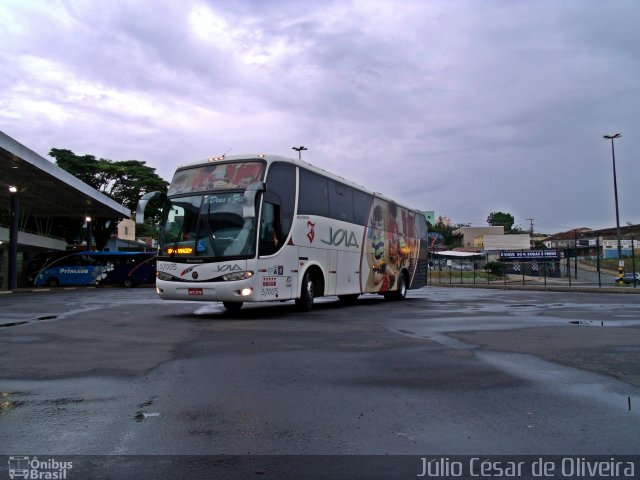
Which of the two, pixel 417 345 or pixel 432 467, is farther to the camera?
pixel 417 345

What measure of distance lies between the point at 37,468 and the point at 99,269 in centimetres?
3756

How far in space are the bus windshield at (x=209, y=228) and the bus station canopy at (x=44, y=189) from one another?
13244 mm

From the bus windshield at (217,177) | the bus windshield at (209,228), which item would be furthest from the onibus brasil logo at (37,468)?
the bus windshield at (217,177)

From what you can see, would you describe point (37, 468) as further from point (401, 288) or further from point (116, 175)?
point (116, 175)

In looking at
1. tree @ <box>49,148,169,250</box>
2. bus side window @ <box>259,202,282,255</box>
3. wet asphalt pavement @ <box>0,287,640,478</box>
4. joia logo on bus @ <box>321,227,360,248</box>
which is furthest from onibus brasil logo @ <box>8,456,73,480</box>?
tree @ <box>49,148,169,250</box>

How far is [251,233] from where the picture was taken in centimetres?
1157

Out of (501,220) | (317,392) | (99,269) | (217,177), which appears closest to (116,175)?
(99,269)

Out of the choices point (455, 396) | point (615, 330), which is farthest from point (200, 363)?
point (615, 330)

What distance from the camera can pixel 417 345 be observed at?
7.81 metres

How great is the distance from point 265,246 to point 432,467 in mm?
8792

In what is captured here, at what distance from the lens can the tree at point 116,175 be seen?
4362 centimetres

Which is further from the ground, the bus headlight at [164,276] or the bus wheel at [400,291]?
the bus headlight at [164,276]

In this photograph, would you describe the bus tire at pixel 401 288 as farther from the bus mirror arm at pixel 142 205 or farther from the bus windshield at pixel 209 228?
the bus mirror arm at pixel 142 205

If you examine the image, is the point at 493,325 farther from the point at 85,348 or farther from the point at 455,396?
the point at 85,348
